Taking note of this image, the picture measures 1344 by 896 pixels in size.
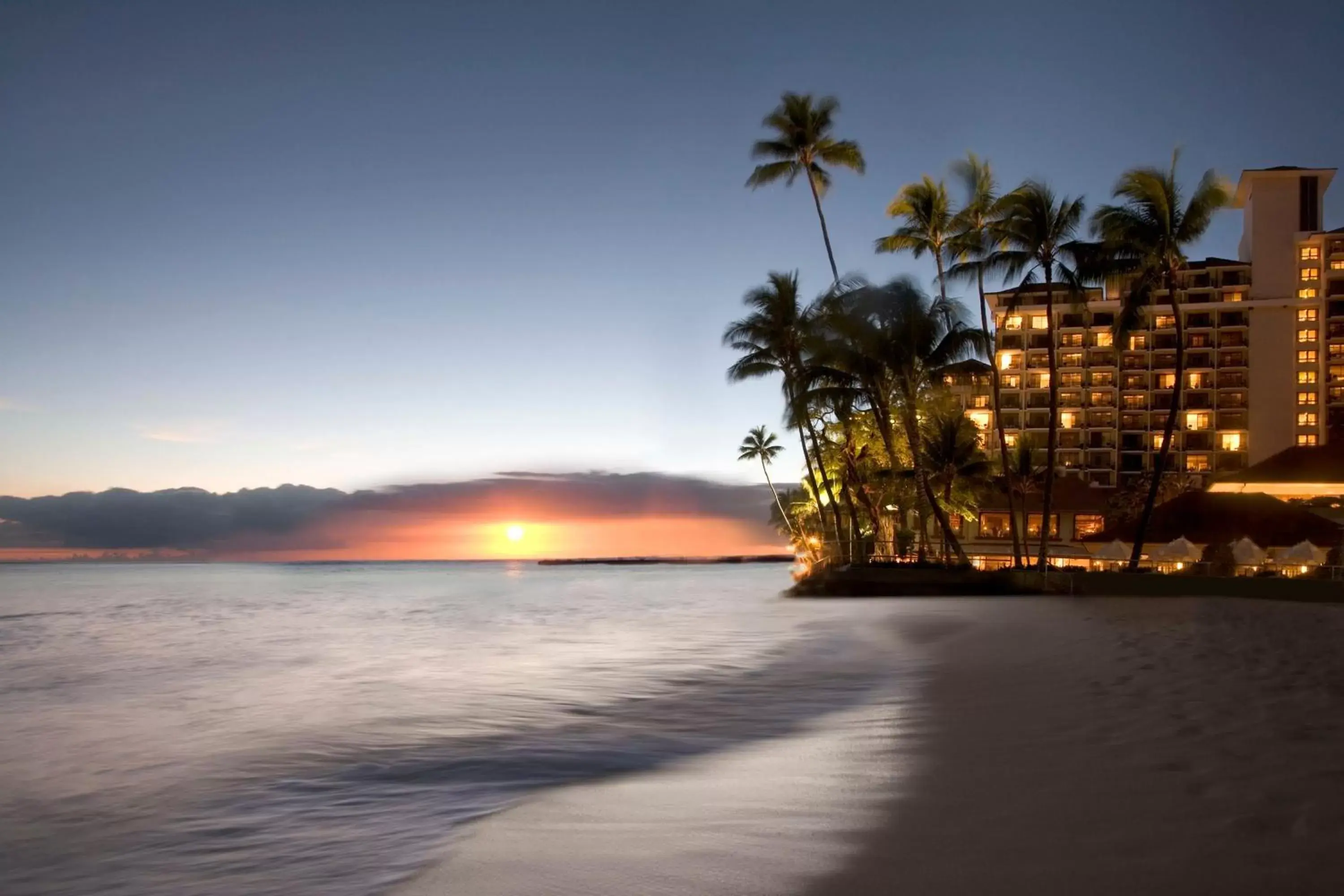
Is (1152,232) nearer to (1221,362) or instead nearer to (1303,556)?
(1303,556)

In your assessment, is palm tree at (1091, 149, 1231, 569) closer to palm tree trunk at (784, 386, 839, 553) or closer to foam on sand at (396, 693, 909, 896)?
palm tree trunk at (784, 386, 839, 553)

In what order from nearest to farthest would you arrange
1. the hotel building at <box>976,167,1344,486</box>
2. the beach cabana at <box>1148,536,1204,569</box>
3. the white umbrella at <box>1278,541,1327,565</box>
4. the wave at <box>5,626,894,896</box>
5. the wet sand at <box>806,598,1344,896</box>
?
1. the wet sand at <box>806,598,1344,896</box>
2. the wave at <box>5,626,894,896</box>
3. the white umbrella at <box>1278,541,1327,565</box>
4. the beach cabana at <box>1148,536,1204,569</box>
5. the hotel building at <box>976,167,1344,486</box>

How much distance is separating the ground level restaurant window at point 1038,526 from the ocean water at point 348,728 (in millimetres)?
45024

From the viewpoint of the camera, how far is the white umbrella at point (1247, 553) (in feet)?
80.2

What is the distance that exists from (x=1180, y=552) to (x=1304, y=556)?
342 centimetres

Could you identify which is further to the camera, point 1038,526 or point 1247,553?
point 1038,526

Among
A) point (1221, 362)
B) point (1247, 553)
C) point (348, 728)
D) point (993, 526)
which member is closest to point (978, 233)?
point (1247, 553)

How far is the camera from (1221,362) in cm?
9425

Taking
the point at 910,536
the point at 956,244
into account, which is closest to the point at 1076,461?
the point at 910,536

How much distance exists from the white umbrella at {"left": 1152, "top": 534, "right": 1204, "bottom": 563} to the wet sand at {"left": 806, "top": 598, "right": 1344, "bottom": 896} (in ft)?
50.4

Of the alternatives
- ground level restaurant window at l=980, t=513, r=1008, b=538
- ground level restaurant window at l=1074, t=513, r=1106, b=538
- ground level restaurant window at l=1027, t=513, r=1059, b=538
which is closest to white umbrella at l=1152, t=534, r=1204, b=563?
ground level restaurant window at l=1027, t=513, r=1059, b=538

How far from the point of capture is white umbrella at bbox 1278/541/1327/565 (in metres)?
23.5

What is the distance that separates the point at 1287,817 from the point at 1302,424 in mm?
101267

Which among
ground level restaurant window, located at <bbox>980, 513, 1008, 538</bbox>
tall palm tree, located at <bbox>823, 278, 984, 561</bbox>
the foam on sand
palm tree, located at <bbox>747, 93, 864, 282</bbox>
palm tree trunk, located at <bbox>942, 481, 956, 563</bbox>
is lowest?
the foam on sand
